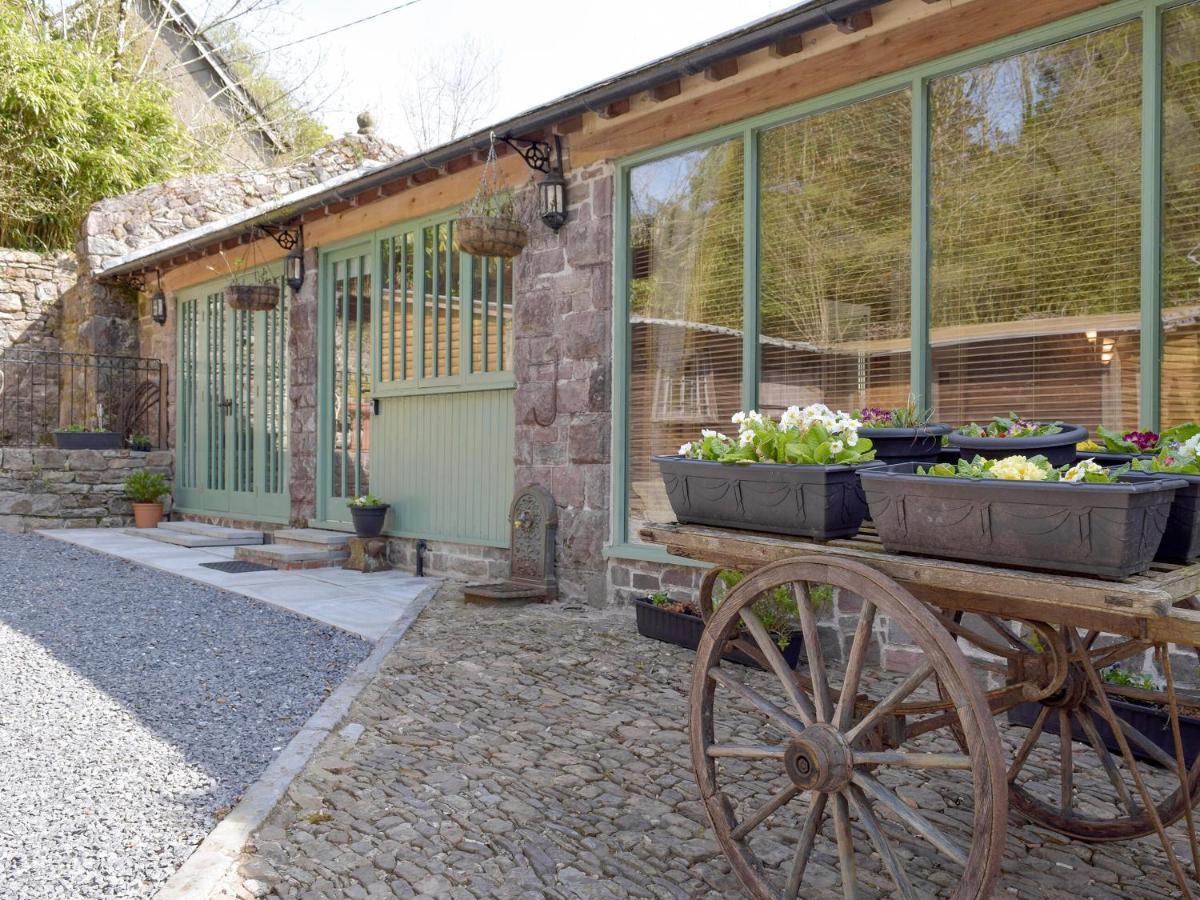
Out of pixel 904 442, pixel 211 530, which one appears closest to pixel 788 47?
pixel 904 442

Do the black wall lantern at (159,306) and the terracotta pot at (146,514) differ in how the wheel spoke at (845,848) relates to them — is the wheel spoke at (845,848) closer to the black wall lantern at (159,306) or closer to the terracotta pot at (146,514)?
the terracotta pot at (146,514)

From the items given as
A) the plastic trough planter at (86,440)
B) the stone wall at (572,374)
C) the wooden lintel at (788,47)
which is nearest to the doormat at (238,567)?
the stone wall at (572,374)

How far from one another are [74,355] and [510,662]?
862 centimetres

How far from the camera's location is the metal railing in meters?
11.2

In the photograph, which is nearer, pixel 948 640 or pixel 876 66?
pixel 948 640

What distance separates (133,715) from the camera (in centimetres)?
365

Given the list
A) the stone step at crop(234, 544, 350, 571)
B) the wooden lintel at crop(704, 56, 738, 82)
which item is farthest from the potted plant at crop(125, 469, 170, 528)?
the wooden lintel at crop(704, 56, 738, 82)

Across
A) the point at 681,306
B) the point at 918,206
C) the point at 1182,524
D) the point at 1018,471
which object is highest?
the point at 918,206

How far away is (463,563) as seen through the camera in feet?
22.9

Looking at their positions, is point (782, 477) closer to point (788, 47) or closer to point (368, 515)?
point (788, 47)

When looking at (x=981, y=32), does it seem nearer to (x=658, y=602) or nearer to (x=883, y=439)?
(x=883, y=439)

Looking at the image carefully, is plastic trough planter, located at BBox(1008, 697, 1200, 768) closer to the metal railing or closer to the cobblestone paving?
the cobblestone paving

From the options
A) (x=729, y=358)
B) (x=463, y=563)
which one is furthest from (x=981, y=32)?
(x=463, y=563)

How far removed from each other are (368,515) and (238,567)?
3.60ft
